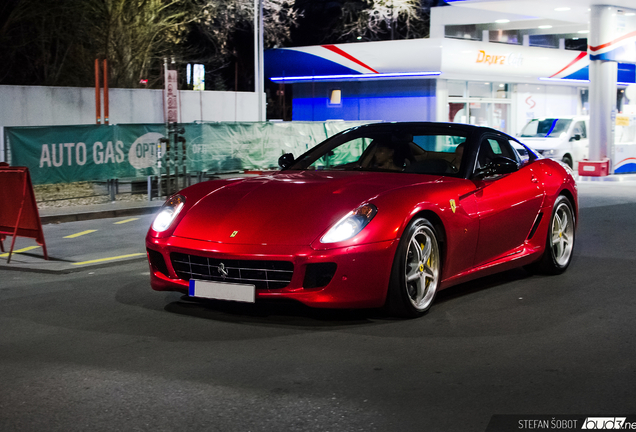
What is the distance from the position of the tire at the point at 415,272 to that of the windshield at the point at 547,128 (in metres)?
18.7

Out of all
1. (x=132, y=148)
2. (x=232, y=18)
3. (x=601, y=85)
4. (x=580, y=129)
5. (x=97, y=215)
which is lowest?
(x=97, y=215)

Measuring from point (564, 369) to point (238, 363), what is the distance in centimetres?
186

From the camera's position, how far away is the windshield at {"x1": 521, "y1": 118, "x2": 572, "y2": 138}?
24.0 meters

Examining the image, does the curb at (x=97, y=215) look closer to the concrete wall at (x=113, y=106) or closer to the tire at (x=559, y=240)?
the concrete wall at (x=113, y=106)

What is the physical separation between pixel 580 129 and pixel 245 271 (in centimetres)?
2027

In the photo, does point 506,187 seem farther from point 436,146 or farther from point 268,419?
point 268,419

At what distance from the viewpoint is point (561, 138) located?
77.8 feet

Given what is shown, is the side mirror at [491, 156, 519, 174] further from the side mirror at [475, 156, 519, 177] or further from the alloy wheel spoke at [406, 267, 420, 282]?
the alloy wheel spoke at [406, 267, 420, 282]

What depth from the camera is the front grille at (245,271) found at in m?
5.62

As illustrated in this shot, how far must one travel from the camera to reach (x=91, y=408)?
13.7 ft

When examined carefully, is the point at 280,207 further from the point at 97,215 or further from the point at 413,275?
the point at 97,215

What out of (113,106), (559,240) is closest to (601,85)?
(113,106)

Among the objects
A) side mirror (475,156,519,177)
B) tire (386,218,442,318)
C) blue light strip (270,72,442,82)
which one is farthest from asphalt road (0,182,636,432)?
blue light strip (270,72,442,82)

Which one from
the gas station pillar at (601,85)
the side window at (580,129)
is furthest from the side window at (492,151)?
the side window at (580,129)
